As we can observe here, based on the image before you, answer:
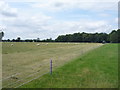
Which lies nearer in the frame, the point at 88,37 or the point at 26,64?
the point at 26,64

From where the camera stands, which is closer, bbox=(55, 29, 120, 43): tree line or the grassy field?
the grassy field

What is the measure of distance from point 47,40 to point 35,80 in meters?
156

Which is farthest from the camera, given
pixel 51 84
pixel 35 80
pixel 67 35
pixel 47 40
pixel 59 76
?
pixel 67 35

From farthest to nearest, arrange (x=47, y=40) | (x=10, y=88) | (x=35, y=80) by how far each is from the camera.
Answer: (x=47, y=40) < (x=35, y=80) < (x=10, y=88)

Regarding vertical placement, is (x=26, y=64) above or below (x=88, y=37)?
below

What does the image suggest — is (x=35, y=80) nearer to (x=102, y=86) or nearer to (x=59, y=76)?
(x=59, y=76)

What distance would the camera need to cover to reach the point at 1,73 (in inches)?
580

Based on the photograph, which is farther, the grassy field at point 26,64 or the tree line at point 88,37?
the tree line at point 88,37

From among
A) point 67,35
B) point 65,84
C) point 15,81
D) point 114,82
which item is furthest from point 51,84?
point 67,35

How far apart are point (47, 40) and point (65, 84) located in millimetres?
157523

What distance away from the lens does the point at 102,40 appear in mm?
172125

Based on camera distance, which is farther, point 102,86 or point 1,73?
point 1,73

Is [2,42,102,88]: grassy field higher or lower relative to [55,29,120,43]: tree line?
lower

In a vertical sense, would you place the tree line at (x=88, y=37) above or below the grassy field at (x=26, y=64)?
above
